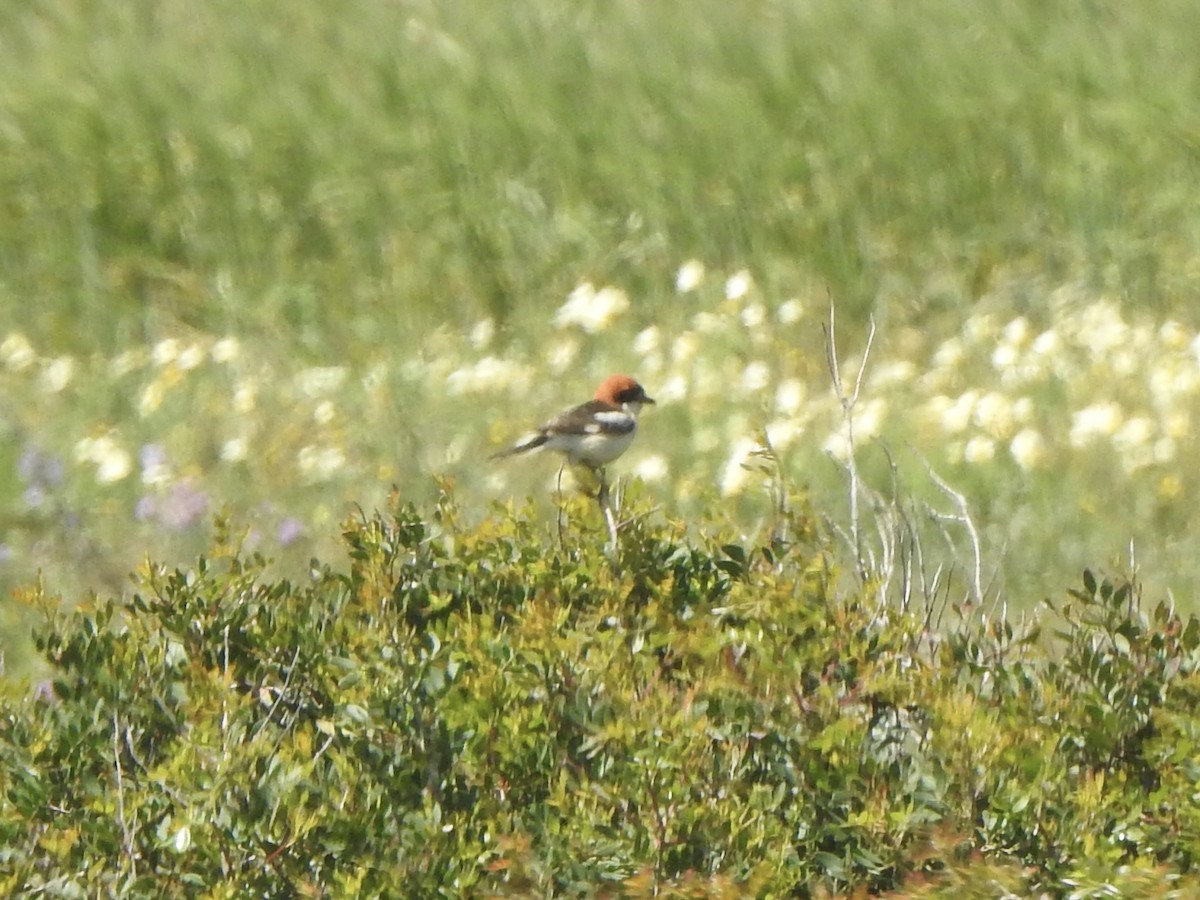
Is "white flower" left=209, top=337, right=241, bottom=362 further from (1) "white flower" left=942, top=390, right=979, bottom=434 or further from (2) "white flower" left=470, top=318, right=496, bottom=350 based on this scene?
(1) "white flower" left=942, top=390, right=979, bottom=434

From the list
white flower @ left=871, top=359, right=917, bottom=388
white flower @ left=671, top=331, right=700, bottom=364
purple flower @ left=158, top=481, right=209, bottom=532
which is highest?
white flower @ left=671, top=331, right=700, bottom=364

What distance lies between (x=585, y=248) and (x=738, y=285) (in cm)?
130

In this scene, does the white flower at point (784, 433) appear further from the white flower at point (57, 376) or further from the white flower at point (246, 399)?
the white flower at point (57, 376)

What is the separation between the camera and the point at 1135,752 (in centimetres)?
363

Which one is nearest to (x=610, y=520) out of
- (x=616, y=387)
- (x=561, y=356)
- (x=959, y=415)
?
(x=616, y=387)

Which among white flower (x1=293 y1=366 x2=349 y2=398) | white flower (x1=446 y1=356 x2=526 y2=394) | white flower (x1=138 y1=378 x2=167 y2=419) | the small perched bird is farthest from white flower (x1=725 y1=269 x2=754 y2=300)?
white flower (x1=138 y1=378 x2=167 y2=419)

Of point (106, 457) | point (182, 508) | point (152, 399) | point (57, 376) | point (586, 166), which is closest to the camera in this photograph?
point (182, 508)

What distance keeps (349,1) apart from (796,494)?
9.35 m

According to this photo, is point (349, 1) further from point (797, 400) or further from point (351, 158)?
point (797, 400)

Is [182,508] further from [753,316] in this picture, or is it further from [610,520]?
[610,520]

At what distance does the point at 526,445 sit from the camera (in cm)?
762

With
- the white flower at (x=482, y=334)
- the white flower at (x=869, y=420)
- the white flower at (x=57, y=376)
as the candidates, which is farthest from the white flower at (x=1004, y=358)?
the white flower at (x=57, y=376)

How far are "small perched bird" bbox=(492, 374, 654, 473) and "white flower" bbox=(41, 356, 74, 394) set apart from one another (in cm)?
277

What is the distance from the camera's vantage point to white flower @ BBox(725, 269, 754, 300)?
9.25m
